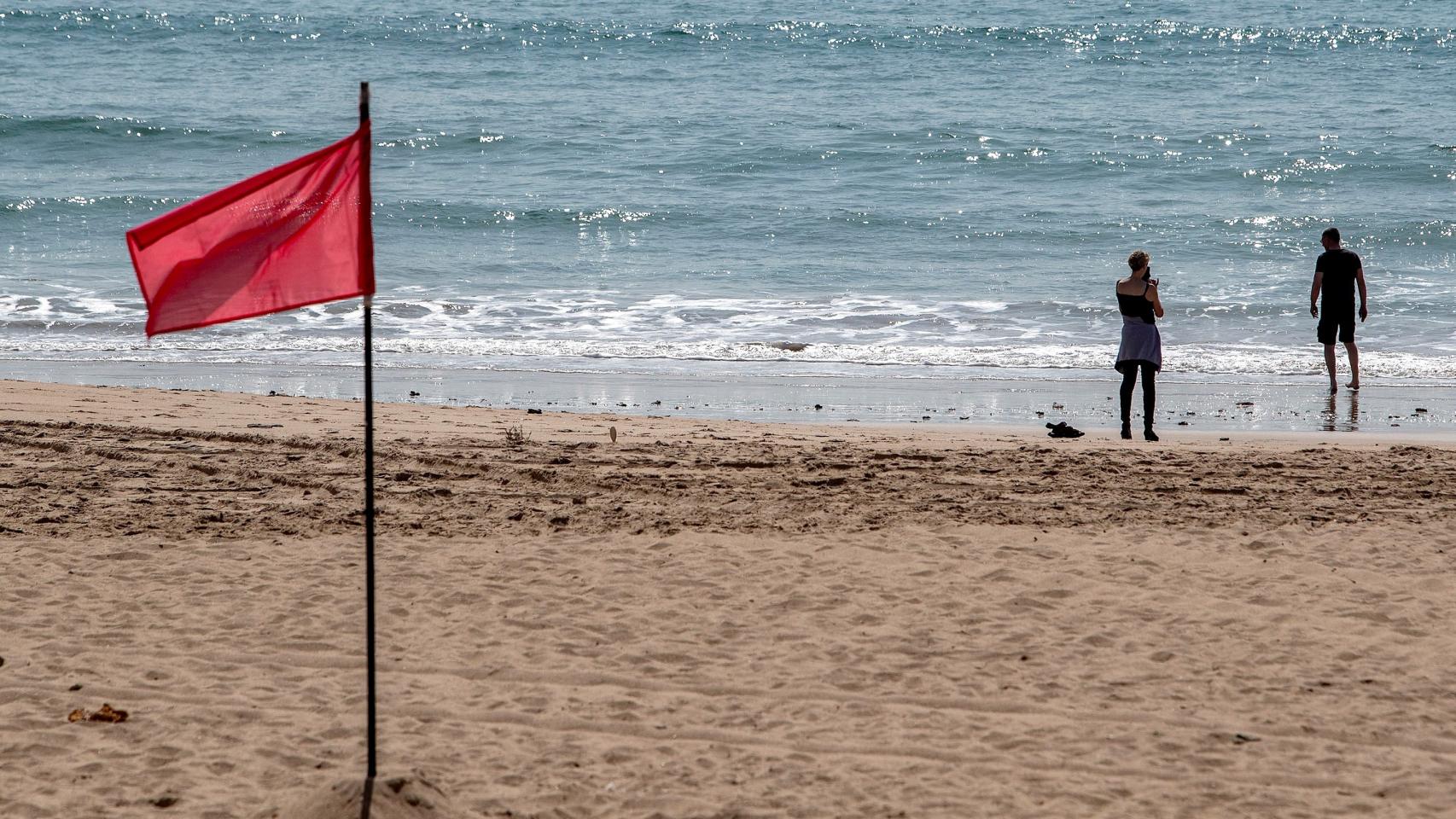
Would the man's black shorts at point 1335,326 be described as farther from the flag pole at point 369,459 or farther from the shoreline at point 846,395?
the flag pole at point 369,459

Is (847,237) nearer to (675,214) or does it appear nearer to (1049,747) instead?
(675,214)

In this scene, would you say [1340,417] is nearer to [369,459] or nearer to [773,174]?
[369,459]

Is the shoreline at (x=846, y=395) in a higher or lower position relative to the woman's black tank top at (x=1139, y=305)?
lower

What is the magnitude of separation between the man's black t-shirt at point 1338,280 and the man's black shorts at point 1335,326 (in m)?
0.02

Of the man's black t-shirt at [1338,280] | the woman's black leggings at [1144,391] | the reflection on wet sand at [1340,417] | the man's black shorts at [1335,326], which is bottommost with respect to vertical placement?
the reflection on wet sand at [1340,417]

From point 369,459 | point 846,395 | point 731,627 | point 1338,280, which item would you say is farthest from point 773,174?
point 369,459

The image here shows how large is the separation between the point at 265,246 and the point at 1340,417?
9.28m

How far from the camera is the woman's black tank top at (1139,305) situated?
9797 mm

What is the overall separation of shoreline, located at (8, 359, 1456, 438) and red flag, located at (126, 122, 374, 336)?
22.9ft

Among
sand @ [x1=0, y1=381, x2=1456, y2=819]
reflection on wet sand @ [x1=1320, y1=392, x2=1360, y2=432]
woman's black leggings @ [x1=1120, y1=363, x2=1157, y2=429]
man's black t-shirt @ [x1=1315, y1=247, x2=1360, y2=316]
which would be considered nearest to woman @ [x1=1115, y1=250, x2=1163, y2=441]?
woman's black leggings @ [x1=1120, y1=363, x2=1157, y2=429]

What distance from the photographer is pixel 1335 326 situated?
39.4 ft

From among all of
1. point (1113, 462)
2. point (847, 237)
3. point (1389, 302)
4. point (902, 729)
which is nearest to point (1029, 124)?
point (847, 237)

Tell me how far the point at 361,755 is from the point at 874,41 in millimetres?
38436

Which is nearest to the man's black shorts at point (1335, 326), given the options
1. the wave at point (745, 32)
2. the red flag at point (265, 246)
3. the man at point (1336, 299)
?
the man at point (1336, 299)
